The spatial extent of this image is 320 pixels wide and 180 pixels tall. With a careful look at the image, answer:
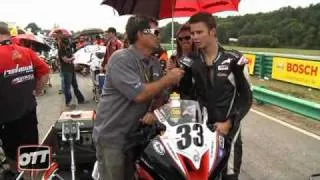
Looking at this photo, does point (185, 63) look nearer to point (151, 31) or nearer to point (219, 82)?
point (219, 82)

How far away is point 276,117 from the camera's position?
39.4ft

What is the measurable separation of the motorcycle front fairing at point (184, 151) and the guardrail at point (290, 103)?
24.1 feet

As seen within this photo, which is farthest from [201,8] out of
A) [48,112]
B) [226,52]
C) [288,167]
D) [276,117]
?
[48,112]

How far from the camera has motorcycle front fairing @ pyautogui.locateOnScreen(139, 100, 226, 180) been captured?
3375 mm

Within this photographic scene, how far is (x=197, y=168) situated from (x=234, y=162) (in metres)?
1.29

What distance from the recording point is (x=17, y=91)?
5.74 metres

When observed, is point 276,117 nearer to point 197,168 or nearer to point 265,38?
point 197,168

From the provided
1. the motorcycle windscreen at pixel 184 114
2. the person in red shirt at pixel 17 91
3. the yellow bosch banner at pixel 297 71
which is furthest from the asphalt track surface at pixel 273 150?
the yellow bosch banner at pixel 297 71

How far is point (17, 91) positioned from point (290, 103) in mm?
7460

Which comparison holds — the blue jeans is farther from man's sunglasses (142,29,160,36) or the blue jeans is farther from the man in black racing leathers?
man's sunglasses (142,29,160,36)

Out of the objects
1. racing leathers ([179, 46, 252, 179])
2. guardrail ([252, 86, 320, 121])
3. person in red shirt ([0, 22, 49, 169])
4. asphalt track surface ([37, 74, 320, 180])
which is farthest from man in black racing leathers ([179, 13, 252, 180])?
guardrail ([252, 86, 320, 121])

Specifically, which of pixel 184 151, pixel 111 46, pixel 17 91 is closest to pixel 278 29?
pixel 111 46

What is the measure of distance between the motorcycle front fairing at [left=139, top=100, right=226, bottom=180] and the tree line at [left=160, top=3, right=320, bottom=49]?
136 feet

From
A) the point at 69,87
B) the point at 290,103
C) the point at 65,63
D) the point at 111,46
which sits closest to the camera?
the point at 290,103
